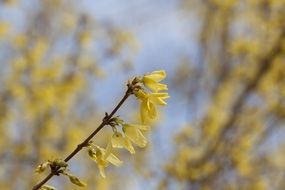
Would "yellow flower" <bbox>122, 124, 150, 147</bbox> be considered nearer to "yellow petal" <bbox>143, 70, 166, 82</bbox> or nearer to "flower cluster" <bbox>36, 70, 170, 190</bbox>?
"flower cluster" <bbox>36, 70, 170, 190</bbox>

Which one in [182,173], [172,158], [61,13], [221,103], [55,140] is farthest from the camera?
[61,13]

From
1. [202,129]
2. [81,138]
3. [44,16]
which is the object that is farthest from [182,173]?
[44,16]

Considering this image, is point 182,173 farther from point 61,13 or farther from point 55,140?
point 61,13

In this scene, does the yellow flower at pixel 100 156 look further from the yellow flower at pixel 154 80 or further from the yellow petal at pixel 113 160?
the yellow flower at pixel 154 80

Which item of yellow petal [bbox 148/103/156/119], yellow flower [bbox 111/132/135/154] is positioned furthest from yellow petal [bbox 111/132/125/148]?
yellow petal [bbox 148/103/156/119]

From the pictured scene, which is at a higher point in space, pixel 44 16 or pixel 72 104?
pixel 44 16

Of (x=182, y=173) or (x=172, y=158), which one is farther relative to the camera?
(x=172, y=158)

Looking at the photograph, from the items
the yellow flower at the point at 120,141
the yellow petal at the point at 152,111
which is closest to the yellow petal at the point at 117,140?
the yellow flower at the point at 120,141
